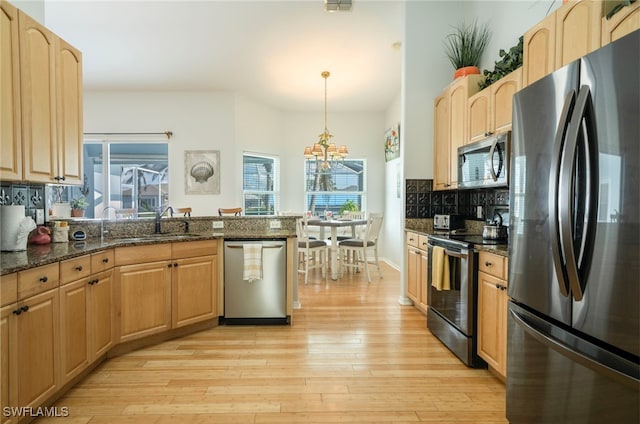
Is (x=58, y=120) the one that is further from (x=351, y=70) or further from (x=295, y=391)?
(x=351, y=70)

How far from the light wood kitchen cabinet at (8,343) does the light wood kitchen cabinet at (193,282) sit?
1275 mm

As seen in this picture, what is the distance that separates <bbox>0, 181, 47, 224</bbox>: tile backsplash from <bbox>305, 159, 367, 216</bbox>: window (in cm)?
493

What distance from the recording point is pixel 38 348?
1.80 metres

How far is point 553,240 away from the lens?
4.22 ft

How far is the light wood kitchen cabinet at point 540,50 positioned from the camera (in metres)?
2.16

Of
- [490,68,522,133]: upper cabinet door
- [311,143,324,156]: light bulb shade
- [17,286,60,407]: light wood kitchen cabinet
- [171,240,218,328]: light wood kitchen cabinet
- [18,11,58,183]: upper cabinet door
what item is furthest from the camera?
[311,143,324,156]: light bulb shade

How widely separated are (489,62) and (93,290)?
412 cm

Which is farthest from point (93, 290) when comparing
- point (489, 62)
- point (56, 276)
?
point (489, 62)

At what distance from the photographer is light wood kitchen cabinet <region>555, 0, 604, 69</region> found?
183 cm

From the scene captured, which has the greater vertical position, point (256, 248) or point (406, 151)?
point (406, 151)

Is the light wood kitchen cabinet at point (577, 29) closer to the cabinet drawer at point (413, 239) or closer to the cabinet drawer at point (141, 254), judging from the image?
the cabinet drawer at point (413, 239)

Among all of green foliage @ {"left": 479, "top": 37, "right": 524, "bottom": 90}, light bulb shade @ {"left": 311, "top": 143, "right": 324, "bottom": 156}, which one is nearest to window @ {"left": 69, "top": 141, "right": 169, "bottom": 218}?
light bulb shade @ {"left": 311, "top": 143, "right": 324, "bottom": 156}

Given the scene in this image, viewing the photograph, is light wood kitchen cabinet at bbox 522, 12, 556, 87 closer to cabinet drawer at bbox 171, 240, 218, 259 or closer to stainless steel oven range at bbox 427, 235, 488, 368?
stainless steel oven range at bbox 427, 235, 488, 368

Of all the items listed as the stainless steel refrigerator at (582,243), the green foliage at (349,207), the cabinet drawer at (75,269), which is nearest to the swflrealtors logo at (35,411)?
the cabinet drawer at (75,269)
